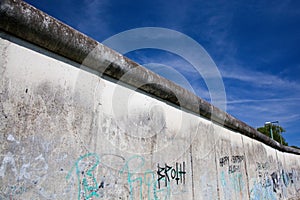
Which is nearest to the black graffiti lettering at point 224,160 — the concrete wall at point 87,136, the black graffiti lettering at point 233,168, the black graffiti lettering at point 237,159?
the black graffiti lettering at point 233,168

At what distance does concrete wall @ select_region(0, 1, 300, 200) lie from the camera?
175 centimetres

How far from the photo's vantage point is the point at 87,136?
222cm

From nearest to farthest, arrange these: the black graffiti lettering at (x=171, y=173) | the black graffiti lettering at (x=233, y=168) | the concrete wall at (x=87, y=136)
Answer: the concrete wall at (x=87, y=136), the black graffiti lettering at (x=171, y=173), the black graffiti lettering at (x=233, y=168)

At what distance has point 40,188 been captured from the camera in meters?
1.78

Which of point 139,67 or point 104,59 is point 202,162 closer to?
point 139,67

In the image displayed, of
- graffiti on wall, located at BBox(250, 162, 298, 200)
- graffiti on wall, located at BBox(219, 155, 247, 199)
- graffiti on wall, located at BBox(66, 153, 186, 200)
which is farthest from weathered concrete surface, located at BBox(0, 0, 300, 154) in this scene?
graffiti on wall, located at BBox(250, 162, 298, 200)

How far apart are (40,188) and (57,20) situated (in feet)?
4.71

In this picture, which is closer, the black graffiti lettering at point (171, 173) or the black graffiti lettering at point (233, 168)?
the black graffiti lettering at point (171, 173)

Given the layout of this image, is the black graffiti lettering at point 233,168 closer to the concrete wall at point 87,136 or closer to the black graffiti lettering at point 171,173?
the concrete wall at point 87,136

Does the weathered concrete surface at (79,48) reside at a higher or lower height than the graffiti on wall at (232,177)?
higher

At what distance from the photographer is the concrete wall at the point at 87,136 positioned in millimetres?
1745

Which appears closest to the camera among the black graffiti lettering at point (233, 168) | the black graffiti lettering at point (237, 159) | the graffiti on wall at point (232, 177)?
the graffiti on wall at point (232, 177)

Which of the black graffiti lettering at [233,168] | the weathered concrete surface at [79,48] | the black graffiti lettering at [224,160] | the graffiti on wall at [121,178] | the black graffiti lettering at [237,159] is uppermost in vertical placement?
the weathered concrete surface at [79,48]

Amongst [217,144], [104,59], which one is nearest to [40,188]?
[104,59]
